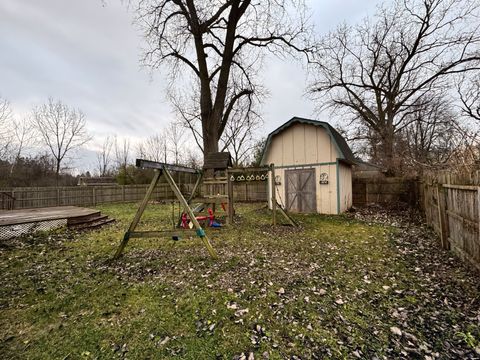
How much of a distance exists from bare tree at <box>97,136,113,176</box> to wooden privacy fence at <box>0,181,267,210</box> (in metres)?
21.7

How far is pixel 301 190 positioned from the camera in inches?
441

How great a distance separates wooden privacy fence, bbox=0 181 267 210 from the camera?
1484cm

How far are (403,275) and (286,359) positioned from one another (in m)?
3.05

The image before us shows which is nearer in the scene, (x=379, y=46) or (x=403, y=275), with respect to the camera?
(x=403, y=275)

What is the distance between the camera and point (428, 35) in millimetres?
14375

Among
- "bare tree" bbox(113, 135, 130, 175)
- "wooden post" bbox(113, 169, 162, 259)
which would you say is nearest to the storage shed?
Result: "wooden post" bbox(113, 169, 162, 259)

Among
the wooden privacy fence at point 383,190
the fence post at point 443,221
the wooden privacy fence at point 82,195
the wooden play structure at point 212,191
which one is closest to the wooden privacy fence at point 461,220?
the fence post at point 443,221

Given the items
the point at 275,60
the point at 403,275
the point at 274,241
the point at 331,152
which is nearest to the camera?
the point at 403,275

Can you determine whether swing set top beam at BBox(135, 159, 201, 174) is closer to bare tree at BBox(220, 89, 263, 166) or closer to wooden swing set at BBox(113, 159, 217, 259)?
wooden swing set at BBox(113, 159, 217, 259)

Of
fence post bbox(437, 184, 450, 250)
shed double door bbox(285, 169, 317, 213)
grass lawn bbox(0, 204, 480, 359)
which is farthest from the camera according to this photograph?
shed double door bbox(285, 169, 317, 213)

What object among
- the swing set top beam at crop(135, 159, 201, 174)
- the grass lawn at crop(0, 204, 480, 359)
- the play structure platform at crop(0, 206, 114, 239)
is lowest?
the grass lawn at crop(0, 204, 480, 359)

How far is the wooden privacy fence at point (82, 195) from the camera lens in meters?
14.8

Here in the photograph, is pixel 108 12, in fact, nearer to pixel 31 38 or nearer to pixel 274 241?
pixel 31 38

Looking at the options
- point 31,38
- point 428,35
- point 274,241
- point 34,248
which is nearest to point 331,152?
point 274,241
